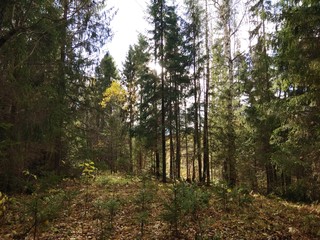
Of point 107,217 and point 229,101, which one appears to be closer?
point 107,217

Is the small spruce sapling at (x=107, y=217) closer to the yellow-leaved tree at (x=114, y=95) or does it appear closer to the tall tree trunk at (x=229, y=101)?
the tall tree trunk at (x=229, y=101)

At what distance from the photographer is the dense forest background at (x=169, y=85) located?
280 inches

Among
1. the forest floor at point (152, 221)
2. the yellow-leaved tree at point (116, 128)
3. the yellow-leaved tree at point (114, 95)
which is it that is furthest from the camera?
the yellow-leaved tree at point (114, 95)

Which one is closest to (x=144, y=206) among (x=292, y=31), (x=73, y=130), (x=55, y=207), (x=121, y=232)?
(x=121, y=232)

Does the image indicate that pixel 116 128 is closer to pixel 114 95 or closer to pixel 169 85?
pixel 114 95

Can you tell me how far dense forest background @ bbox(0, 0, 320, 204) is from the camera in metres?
7.11

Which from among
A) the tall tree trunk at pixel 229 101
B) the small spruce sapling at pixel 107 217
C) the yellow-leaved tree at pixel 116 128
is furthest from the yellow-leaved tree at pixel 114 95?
the small spruce sapling at pixel 107 217

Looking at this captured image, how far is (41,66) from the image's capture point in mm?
8891

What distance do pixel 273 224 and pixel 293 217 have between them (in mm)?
1284

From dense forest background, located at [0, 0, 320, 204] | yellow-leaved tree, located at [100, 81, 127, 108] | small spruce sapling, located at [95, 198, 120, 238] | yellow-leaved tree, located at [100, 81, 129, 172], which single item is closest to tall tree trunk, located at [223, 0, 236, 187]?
dense forest background, located at [0, 0, 320, 204]

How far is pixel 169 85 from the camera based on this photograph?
19.0 meters

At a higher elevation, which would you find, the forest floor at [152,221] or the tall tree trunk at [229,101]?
the tall tree trunk at [229,101]

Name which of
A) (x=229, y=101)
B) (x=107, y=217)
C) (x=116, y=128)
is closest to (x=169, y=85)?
(x=229, y=101)

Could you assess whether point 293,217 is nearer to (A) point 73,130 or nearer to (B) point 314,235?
(B) point 314,235
